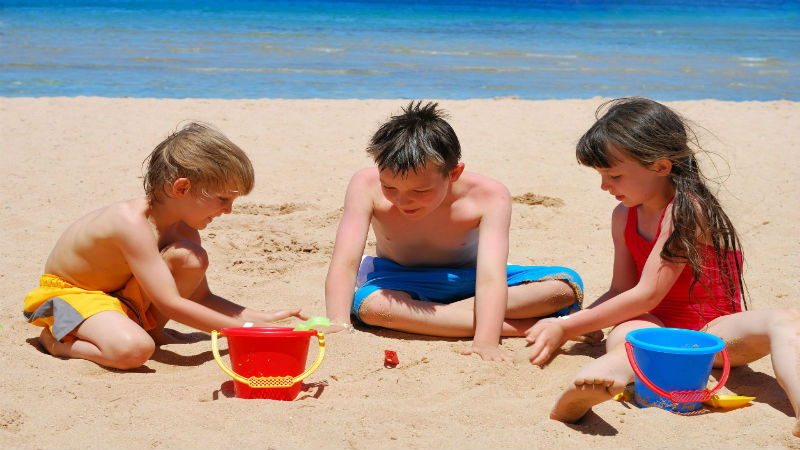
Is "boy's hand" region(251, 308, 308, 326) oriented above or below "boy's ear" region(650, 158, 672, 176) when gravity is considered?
below

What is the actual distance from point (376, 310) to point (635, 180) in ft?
3.78

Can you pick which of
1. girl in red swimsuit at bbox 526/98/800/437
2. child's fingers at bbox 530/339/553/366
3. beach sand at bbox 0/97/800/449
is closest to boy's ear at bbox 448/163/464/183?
girl in red swimsuit at bbox 526/98/800/437

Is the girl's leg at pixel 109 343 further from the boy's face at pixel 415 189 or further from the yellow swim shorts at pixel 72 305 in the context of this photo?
the boy's face at pixel 415 189

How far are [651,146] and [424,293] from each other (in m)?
1.15

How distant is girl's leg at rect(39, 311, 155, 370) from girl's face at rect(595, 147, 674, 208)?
5.86ft

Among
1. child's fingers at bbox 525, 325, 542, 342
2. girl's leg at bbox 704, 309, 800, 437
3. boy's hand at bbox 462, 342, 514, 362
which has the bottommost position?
boy's hand at bbox 462, 342, 514, 362

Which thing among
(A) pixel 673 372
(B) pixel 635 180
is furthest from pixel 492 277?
(A) pixel 673 372

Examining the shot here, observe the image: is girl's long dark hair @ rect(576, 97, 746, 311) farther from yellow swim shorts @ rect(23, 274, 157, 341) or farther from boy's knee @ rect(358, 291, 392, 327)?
yellow swim shorts @ rect(23, 274, 157, 341)

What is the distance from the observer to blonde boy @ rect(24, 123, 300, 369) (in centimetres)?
293

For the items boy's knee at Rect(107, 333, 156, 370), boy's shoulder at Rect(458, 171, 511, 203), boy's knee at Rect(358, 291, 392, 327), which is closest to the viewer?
boy's knee at Rect(107, 333, 156, 370)

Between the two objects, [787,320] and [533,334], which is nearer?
[787,320]

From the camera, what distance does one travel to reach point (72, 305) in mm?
3008

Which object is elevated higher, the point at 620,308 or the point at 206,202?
the point at 206,202

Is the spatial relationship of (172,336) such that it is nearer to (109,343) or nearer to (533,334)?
(109,343)
